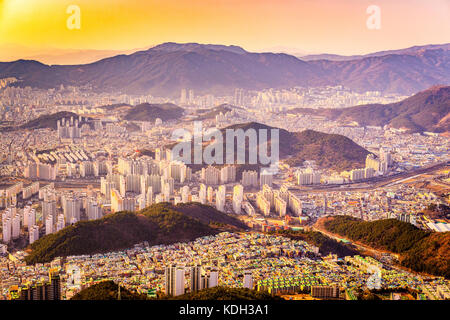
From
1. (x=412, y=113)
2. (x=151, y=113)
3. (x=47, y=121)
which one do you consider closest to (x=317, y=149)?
(x=412, y=113)

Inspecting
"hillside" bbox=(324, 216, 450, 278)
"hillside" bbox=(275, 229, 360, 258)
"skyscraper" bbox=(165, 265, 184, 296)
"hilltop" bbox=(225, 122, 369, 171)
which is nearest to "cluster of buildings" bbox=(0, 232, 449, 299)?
"skyscraper" bbox=(165, 265, 184, 296)

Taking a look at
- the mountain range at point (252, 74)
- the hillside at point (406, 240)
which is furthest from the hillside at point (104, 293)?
the mountain range at point (252, 74)

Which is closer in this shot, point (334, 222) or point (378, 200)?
point (334, 222)

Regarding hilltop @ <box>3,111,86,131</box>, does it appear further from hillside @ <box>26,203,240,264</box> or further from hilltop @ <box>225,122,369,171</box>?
hillside @ <box>26,203,240,264</box>

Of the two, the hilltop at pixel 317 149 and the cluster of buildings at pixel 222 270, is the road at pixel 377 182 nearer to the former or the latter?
the hilltop at pixel 317 149

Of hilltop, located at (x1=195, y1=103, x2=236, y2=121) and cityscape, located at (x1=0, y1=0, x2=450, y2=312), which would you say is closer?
A: cityscape, located at (x1=0, y1=0, x2=450, y2=312)

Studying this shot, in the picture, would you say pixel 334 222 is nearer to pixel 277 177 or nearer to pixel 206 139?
pixel 277 177
